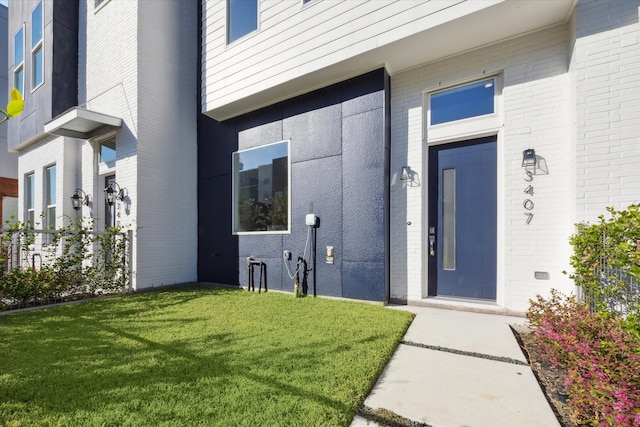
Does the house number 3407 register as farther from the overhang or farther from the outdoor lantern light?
the overhang

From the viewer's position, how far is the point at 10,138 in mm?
8852

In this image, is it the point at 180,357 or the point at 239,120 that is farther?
the point at 239,120

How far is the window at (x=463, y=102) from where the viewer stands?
4.06 m

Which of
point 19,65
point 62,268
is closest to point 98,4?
point 19,65

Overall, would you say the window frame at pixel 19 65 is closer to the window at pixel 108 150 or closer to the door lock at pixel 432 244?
the window at pixel 108 150

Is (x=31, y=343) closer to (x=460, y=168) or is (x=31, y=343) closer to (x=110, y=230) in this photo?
(x=110, y=230)

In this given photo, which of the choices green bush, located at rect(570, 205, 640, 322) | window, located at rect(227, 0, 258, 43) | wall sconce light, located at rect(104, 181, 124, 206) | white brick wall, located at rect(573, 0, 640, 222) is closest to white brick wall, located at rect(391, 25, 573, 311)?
white brick wall, located at rect(573, 0, 640, 222)

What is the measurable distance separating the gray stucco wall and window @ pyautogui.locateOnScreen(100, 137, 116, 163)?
336 centimetres

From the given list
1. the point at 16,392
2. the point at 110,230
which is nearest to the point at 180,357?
the point at 16,392

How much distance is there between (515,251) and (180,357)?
4.11m

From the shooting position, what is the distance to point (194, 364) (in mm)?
2381

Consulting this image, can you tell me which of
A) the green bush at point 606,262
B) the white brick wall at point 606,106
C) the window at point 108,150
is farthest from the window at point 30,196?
the white brick wall at point 606,106

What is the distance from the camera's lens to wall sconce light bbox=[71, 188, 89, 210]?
6.46 m

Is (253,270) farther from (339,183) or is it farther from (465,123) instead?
(465,123)
